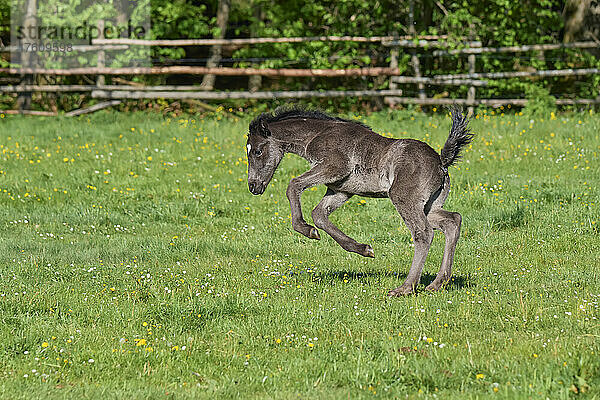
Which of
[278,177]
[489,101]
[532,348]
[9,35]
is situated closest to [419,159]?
[532,348]

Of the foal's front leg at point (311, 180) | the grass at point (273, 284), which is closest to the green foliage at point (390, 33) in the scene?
the grass at point (273, 284)

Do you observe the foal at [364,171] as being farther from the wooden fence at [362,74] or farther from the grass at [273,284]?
the wooden fence at [362,74]

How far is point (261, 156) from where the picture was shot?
7703mm

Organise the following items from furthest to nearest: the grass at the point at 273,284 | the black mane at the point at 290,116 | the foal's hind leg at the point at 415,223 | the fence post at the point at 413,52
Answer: the fence post at the point at 413,52 → the black mane at the point at 290,116 → the foal's hind leg at the point at 415,223 → the grass at the point at 273,284

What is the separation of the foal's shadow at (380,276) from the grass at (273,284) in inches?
1.9

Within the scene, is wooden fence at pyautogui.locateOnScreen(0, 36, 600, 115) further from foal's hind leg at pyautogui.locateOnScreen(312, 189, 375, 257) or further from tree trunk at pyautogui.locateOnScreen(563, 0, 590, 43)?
foal's hind leg at pyautogui.locateOnScreen(312, 189, 375, 257)

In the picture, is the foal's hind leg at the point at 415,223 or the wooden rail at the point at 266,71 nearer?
the foal's hind leg at the point at 415,223

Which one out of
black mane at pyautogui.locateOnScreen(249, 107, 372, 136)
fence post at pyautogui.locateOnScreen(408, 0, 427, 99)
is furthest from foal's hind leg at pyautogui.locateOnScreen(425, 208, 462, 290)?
fence post at pyautogui.locateOnScreen(408, 0, 427, 99)

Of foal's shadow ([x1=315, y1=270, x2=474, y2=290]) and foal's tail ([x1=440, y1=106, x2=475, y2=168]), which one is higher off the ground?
foal's tail ([x1=440, y1=106, x2=475, y2=168])

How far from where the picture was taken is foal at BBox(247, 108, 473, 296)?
24.1 feet

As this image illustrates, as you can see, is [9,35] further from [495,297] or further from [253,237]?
[495,297]

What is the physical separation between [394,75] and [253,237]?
1163cm

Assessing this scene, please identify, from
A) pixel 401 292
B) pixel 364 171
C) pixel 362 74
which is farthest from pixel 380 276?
pixel 362 74

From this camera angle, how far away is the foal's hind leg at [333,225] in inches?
288
